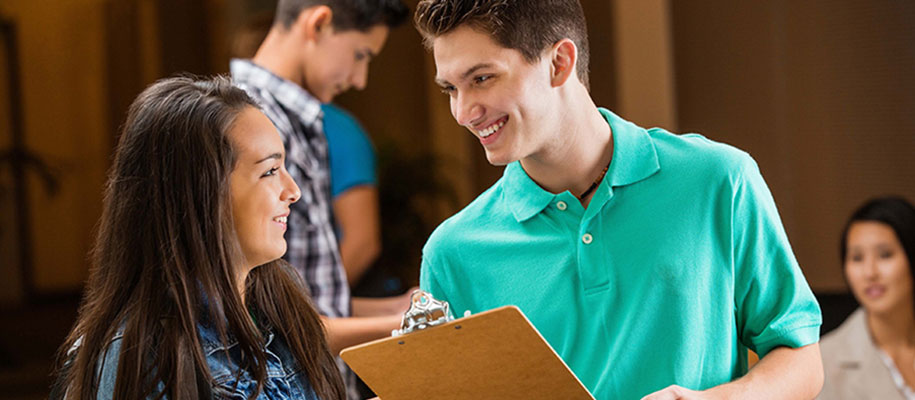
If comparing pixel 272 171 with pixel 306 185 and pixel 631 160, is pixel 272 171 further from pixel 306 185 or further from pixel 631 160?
pixel 306 185

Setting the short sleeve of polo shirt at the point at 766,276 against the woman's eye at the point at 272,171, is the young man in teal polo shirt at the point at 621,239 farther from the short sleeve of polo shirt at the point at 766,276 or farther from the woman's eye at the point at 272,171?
the woman's eye at the point at 272,171

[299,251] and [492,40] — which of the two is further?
[299,251]

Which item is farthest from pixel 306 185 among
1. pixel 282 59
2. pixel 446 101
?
pixel 446 101

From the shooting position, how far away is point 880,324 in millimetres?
2910

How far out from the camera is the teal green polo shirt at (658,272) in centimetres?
149

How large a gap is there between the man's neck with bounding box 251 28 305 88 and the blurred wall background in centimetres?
76

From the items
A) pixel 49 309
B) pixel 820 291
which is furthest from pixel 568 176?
pixel 49 309

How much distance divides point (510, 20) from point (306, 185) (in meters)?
0.87

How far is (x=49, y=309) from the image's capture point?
7.86m

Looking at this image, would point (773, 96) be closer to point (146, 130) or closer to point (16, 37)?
point (146, 130)

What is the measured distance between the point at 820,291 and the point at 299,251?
81.9 inches

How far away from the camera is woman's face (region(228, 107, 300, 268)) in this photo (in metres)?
1.41

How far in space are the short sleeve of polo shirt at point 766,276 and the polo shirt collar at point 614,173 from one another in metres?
0.15

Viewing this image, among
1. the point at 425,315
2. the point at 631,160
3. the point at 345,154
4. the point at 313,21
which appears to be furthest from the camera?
the point at 345,154
